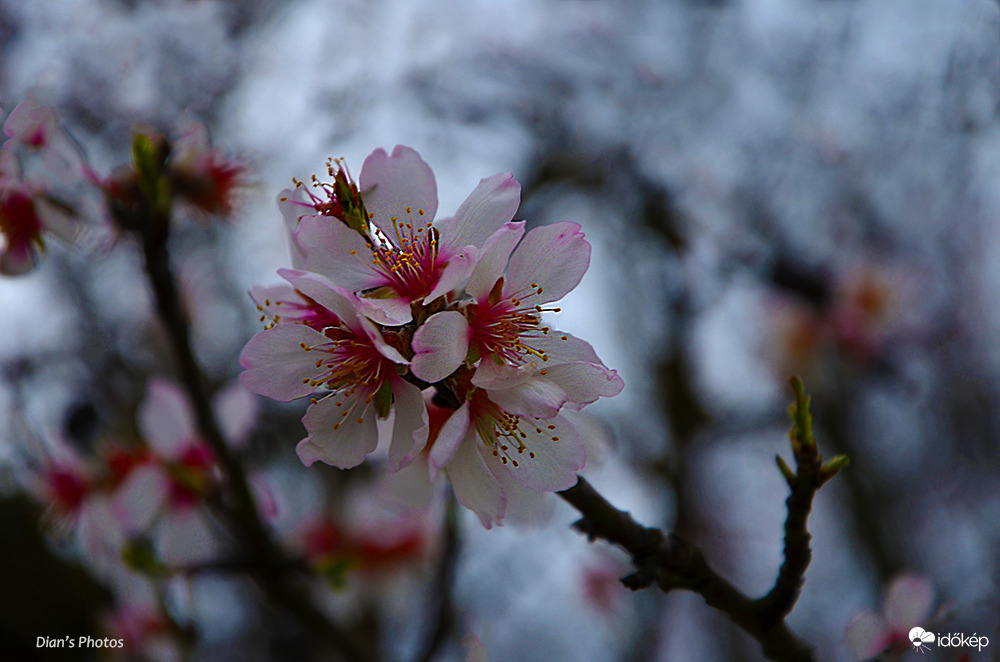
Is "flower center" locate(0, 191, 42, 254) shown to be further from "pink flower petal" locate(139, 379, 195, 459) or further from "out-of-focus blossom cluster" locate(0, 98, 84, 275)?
"pink flower petal" locate(139, 379, 195, 459)

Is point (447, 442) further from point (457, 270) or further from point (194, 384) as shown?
point (194, 384)

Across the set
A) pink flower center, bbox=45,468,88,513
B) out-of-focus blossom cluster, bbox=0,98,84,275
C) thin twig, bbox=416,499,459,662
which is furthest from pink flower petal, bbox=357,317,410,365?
pink flower center, bbox=45,468,88,513

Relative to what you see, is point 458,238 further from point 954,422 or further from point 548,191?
point 954,422

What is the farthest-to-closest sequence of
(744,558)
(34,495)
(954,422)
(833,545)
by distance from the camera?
(744,558)
(833,545)
(954,422)
(34,495)

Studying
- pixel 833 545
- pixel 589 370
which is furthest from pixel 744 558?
pixel 589 370

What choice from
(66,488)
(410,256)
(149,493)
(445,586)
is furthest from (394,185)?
(66,488)

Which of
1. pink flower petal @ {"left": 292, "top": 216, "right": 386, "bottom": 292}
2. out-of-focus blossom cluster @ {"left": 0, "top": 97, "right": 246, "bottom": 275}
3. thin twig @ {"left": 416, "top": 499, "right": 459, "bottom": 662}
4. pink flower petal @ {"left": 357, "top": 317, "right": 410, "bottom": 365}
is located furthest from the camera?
thin twig @ {"left": 416, "top": 499, "right": 459, "bottom": 662}
